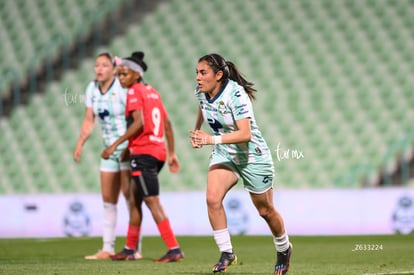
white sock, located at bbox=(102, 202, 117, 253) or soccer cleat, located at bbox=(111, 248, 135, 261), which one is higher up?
white sock, located at bbox=(102, 202, 117, 253)

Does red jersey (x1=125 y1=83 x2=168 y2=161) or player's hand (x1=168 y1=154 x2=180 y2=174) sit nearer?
red jersey (x1=125 y1=83 x2=168 y2=161)

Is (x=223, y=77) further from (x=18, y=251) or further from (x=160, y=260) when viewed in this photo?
(x=18, y=251)

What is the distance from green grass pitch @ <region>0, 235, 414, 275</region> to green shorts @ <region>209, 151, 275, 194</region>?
0.94 m

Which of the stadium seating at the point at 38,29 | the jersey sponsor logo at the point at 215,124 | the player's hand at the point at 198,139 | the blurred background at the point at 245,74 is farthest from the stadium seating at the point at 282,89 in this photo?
the player's hand at the point at 198,139

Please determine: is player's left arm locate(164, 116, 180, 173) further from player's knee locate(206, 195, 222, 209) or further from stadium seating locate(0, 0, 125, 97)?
stadium seating locate(0, 0, 125, 97)

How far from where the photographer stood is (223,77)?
642 centimetres

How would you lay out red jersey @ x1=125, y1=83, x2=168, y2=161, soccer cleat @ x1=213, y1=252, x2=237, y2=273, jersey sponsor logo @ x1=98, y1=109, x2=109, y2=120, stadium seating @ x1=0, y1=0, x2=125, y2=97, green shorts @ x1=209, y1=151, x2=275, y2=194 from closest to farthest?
1. soccer cleat @ x1=213, y1=252, x2=237, y2=273
2. green shorts @ x1=209, y1=151, x2=275, y2=194
3. red jersey @ x1=125, y1=83, x2=168, y2=161
4. jersey sponsor logo @ x1=98, y1=109, x2=109, y2=120
5. stadium seating @ x1=0, y1=0, x2=125, y2=97

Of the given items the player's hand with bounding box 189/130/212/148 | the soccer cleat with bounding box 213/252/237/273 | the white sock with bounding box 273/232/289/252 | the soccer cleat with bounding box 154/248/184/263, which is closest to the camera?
the player's hand with bounding box 189/130/212/148

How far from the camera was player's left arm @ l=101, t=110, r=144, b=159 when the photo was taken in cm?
829

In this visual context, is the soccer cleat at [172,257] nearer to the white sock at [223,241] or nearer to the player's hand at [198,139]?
the white sock at [223,241]

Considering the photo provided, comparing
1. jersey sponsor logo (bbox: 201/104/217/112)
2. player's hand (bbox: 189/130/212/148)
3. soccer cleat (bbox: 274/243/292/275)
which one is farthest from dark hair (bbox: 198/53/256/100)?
soccer cleat (bbox: 274/243/292/275)

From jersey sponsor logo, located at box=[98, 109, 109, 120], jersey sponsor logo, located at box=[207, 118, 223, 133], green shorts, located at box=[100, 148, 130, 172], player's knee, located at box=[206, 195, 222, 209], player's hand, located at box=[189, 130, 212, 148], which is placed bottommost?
player's knee, located at box=[206, 195, 222, 209]

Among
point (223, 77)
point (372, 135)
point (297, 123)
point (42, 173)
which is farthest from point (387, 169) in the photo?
point (223, 77)

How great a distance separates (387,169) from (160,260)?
7.10 metres
